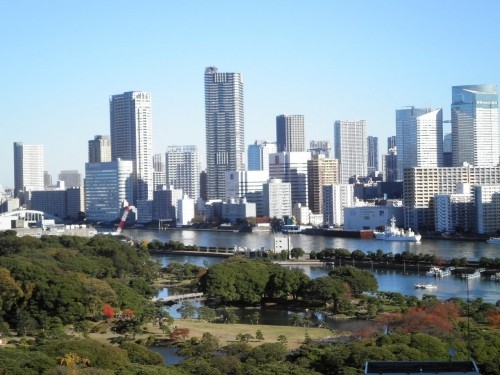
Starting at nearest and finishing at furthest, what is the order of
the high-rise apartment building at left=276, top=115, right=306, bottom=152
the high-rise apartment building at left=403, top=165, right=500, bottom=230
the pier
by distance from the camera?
the pier < the high-rise apartment building at left=403, top=165, right=500, bottom=230 < the high-rise apartment building at left=276, top=115, right=306, bottom=152

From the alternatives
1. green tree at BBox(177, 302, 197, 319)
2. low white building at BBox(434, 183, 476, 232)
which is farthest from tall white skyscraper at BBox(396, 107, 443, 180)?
green tree at BBox(177, 302, 197, 319)

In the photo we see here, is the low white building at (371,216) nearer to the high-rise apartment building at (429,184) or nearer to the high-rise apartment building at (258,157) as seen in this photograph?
the high-rise apartment building at (429,184)

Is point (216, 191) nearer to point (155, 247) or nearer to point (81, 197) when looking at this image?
point (81, 197)

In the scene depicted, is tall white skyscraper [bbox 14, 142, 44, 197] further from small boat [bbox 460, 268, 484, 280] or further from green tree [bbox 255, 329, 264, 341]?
green tree [bbox 255, 329, 264, 341]

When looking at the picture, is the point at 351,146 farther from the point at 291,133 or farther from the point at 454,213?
the point at 454,213

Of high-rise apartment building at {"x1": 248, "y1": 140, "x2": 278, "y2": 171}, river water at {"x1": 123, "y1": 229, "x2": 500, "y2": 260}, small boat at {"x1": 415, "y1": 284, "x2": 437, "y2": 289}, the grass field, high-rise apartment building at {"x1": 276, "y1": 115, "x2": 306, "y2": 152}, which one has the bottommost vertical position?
river water at {"x1": 123, "y1": 229, "x2": 500, "y2": 260}

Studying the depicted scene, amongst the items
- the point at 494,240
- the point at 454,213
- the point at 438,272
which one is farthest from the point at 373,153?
the point at 438,272

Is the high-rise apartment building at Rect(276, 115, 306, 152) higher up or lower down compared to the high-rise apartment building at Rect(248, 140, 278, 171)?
higher up
